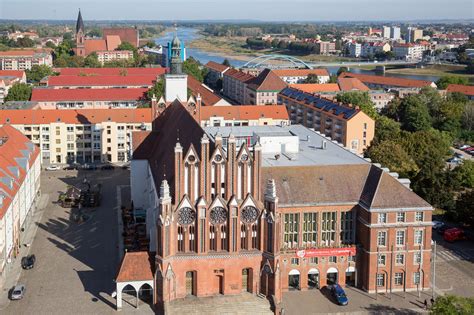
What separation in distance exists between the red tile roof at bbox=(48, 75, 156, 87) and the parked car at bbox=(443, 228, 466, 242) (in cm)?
8496

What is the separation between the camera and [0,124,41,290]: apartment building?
4478cm

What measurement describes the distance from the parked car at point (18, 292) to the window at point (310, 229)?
18222 mm

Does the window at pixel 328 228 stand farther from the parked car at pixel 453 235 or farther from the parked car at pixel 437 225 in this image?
the parked car at pixel 437 225

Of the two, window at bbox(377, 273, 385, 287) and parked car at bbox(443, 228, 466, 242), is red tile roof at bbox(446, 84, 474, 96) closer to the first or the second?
parked car at bbox(443, 228, 466, 242)

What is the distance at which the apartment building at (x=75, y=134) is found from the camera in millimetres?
78625

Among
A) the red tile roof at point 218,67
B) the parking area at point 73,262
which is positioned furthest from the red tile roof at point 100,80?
the parking area at point 73,262

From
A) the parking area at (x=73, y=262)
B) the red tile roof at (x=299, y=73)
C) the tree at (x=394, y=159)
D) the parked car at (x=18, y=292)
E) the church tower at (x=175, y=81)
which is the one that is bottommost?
the parking area at (x=73, y=262)

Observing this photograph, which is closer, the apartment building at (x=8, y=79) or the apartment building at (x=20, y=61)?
the apartment building at (x=8, y=79)

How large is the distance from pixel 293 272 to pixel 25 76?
112 metres

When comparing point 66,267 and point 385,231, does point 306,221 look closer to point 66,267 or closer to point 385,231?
point 385,231

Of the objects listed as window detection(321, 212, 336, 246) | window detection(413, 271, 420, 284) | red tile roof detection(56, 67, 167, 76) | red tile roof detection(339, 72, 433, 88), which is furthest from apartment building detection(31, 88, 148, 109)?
window detection(413, 271, 420, 284)

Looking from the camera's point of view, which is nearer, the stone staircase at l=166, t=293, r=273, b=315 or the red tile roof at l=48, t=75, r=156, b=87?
the stone staircase at l=166, t=293, r=273, b=315

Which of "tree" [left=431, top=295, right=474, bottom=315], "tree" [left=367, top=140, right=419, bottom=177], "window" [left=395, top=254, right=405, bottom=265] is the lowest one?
"window" [left=395, top=254, right=405, bottom=265]

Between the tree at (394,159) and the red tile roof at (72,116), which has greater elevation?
the red tile roof at (72,116)
